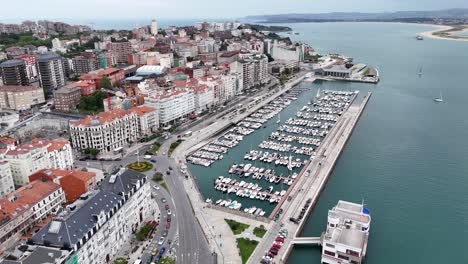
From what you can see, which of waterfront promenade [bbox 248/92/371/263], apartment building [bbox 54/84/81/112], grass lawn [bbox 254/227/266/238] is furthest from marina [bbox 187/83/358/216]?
apartment building [bbox 54/84/81/112]

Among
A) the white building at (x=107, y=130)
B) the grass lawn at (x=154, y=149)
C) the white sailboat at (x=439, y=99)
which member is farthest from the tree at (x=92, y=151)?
the white sailboat at (x=439, y=99)

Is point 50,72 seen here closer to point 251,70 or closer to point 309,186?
point 251,70

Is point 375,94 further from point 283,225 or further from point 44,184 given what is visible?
point 44,184

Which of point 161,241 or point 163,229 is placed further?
point 163,229

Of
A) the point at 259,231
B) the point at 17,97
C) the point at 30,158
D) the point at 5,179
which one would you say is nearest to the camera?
the point at 259,231

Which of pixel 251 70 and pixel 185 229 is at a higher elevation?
pixel 251 70

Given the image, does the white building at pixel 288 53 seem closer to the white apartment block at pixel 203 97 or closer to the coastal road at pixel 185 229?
the white apartment block at pixel 203 97

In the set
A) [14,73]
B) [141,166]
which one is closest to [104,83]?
[14,73]
